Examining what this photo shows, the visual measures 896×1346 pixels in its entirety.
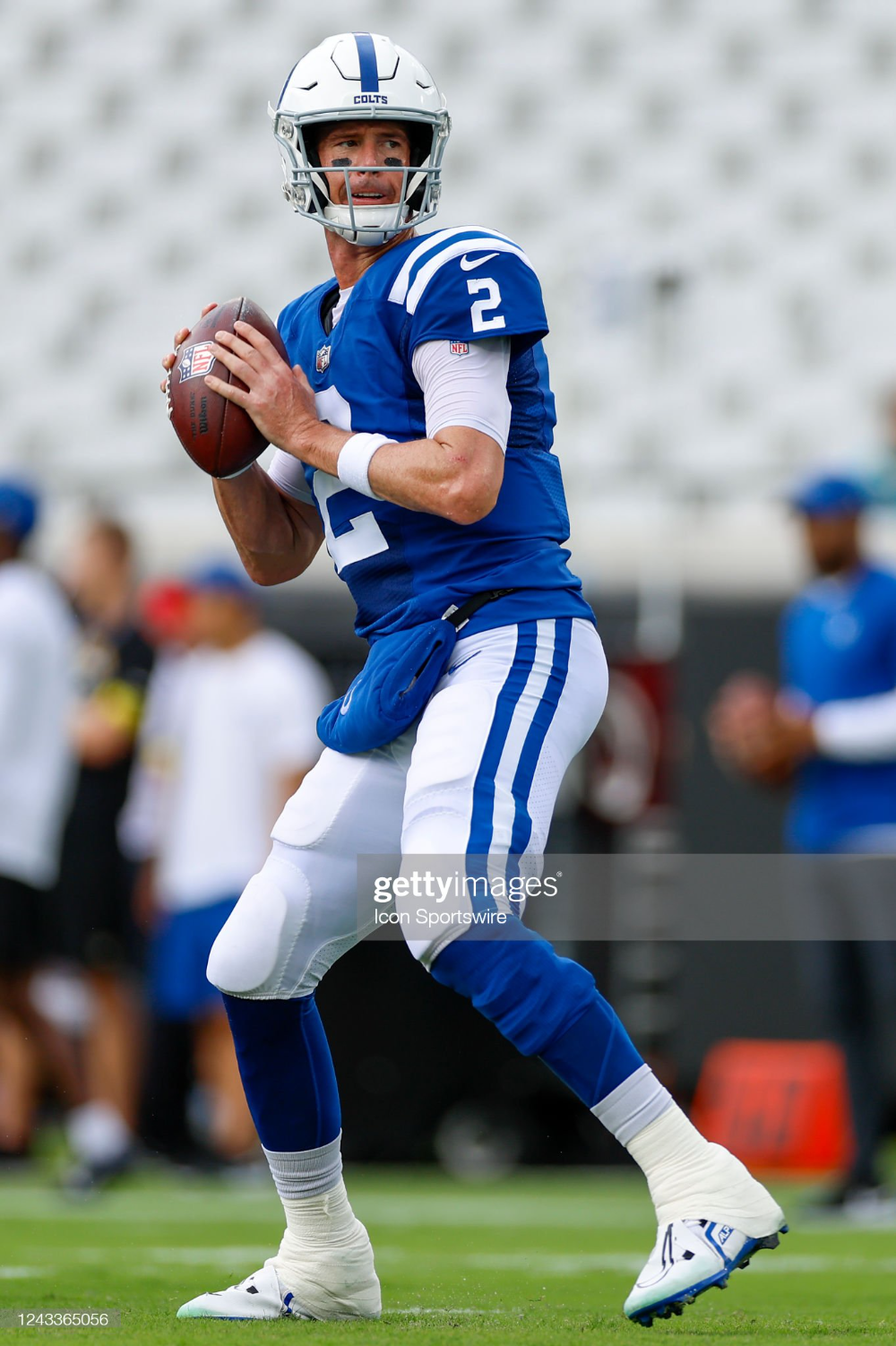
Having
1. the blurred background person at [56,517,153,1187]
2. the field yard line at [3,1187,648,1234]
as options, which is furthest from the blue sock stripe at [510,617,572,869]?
the blurred background person at [56,517,153,1187]

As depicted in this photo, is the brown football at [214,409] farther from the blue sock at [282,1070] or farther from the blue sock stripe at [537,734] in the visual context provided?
the blue sock at [282,1070]

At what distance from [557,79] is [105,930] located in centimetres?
703

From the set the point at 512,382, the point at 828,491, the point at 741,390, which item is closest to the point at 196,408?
the point at 512,382

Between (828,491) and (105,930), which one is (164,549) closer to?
(105,930)

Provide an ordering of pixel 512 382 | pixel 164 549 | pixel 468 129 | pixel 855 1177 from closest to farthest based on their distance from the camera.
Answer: pixel 512 382 → pixel 855 1177 → pixel 164 549 → pixel 468 129

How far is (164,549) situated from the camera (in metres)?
9.04

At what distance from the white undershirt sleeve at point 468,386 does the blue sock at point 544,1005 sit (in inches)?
27.0

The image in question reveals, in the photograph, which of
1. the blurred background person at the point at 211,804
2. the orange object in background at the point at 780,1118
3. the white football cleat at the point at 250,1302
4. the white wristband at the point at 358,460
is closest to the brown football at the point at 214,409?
the white wristband at the point at 358,460

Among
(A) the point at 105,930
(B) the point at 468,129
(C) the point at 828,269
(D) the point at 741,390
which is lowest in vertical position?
(A) the point at 105,930

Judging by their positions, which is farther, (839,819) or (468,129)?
(468,129)

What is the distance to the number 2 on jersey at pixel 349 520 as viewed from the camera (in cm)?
298

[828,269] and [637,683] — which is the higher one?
[828,269]

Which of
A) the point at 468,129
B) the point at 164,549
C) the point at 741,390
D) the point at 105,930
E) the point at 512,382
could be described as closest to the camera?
the point at 512,382

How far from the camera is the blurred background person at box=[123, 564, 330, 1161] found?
6.43m
